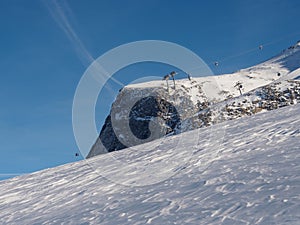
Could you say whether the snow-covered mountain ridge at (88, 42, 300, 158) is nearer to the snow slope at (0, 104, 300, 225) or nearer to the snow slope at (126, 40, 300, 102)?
the snow slope at (126, 40, 300, 102)

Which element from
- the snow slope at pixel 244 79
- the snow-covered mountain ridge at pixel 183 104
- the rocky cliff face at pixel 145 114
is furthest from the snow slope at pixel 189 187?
the snow slope at pixel 244 79

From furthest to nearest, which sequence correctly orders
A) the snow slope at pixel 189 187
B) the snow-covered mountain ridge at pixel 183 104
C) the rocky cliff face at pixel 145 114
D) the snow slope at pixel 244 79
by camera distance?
1. the snow slope at pixel 244 79
2. the rocky cliff face at pixel 145 114
3. the snow-covered mountain ridge at pixel 183 104
4. the snow slope at pixel 189 187

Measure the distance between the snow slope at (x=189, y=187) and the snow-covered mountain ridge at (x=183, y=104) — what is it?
26.1m

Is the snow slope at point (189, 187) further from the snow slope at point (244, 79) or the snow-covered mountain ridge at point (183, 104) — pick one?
the snow slope at point (244, 79)

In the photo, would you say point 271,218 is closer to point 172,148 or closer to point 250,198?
point 250,198

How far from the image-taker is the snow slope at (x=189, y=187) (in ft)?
21.3

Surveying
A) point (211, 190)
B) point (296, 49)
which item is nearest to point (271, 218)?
point (211, 190)

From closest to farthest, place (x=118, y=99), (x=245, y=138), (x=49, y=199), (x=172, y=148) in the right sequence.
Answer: (x=49, y=199), (x=245, y=138), (x=172, y=148), (x=118, y=99)

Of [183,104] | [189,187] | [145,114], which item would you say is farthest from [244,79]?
[189,187]

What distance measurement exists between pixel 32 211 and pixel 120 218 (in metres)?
4.26

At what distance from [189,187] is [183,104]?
87.9m

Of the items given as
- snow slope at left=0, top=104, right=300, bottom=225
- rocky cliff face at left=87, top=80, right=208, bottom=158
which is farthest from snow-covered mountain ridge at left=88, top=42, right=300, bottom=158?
snow slope at left=0, top=104, right=300, bottom=225

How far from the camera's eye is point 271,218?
18.2 feet

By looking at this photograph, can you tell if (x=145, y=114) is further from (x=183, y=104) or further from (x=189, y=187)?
(x=189, y=187)
